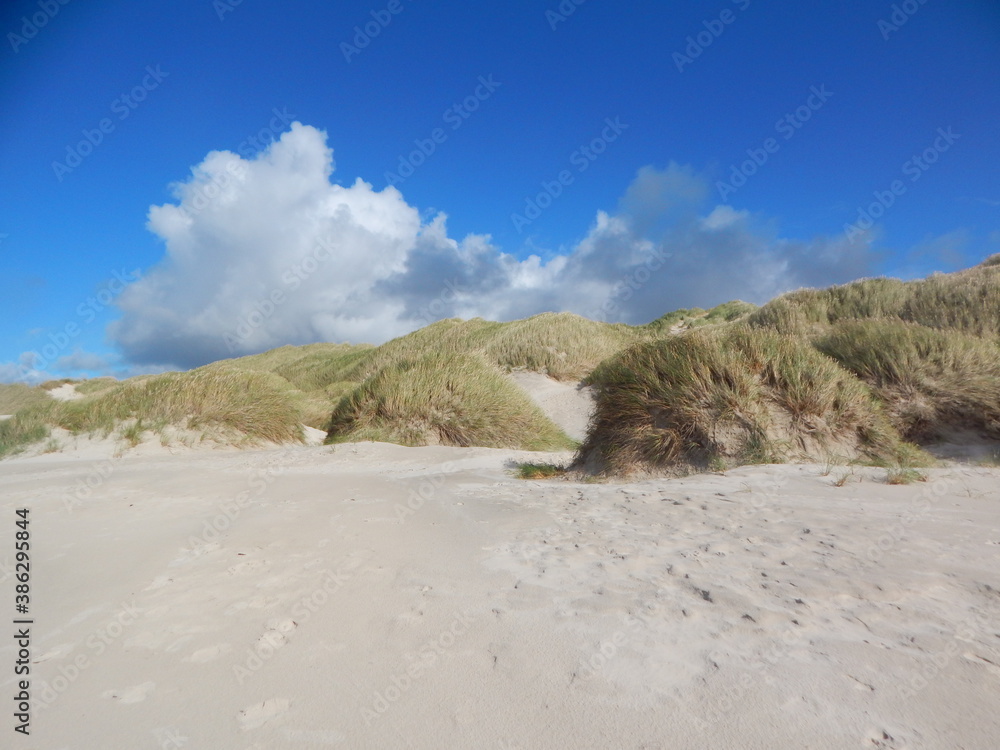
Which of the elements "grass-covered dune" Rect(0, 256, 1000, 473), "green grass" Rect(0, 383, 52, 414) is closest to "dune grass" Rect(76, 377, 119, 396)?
"green grass" Rect(0, 383, 52, 414)

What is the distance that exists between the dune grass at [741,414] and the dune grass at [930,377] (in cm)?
95

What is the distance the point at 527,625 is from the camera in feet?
6.41

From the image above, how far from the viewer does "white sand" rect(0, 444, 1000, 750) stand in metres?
1.41

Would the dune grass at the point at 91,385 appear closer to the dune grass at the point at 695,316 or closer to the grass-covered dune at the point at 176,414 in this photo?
the grass-covered dune at the point at 176,414

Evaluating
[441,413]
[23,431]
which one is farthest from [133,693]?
[23,431]

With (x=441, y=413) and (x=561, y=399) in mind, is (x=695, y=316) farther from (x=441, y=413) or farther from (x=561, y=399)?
(x=441, y=413)

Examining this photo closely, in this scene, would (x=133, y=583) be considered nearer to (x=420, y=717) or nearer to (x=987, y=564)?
(x=420, y=717)

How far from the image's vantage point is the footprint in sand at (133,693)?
1562 mm

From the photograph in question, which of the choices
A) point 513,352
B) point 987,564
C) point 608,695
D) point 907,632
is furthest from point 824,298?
point 608,695

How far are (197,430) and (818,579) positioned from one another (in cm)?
834

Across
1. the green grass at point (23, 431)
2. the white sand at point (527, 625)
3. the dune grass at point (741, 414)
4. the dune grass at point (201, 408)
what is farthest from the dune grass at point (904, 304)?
the green grass at point (23, 431)

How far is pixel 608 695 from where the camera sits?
4.99ft

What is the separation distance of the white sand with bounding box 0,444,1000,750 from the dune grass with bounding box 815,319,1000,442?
251 cm

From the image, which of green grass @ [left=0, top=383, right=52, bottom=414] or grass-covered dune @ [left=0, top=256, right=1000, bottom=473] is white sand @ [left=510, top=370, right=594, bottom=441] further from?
green grass @ [left=0, top=383, right=52, bottom=414]
